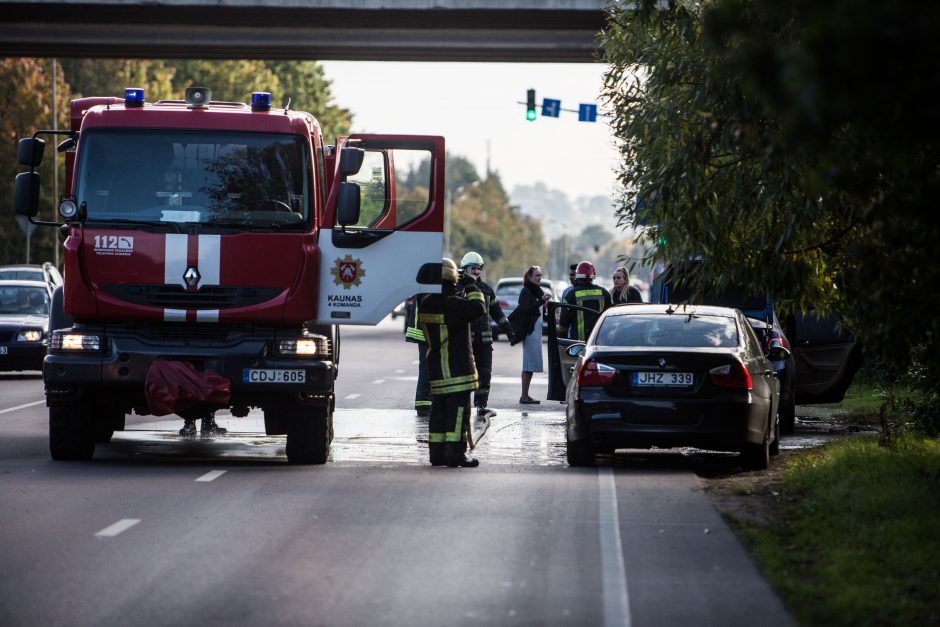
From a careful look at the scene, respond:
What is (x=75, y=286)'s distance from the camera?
13406 millimetres

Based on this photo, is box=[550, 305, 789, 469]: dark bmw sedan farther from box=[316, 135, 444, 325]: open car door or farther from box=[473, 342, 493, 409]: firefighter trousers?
box=[473, 342, 493, 409]: firefighter trousers

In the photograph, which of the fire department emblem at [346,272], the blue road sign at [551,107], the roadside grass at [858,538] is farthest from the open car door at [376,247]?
the blue road sign at [551,107]

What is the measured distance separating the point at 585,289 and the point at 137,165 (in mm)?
7711

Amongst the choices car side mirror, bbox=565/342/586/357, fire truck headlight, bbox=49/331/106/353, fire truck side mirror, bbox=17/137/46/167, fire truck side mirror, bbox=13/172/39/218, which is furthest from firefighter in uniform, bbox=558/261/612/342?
fire truck side mirror, bbox=17/137/46/167

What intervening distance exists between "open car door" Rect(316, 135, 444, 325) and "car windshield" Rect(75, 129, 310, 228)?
0.42m

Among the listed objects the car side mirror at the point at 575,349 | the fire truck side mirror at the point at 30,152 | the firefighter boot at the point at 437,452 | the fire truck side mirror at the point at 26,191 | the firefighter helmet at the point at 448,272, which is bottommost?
the firefighter boot at the point at 437,452

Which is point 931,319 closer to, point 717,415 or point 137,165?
point 717,415

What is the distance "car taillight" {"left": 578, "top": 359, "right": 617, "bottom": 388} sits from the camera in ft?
44.4

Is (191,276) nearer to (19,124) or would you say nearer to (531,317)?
(531,317)

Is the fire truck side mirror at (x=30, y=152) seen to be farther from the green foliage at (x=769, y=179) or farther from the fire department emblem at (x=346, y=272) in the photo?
the green foliage at (x=769, y=179)

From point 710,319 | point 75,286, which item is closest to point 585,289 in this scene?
point 710,319

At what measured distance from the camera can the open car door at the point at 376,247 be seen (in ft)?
45.2

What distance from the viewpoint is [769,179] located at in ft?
40.4

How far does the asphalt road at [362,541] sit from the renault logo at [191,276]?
5.08ft
